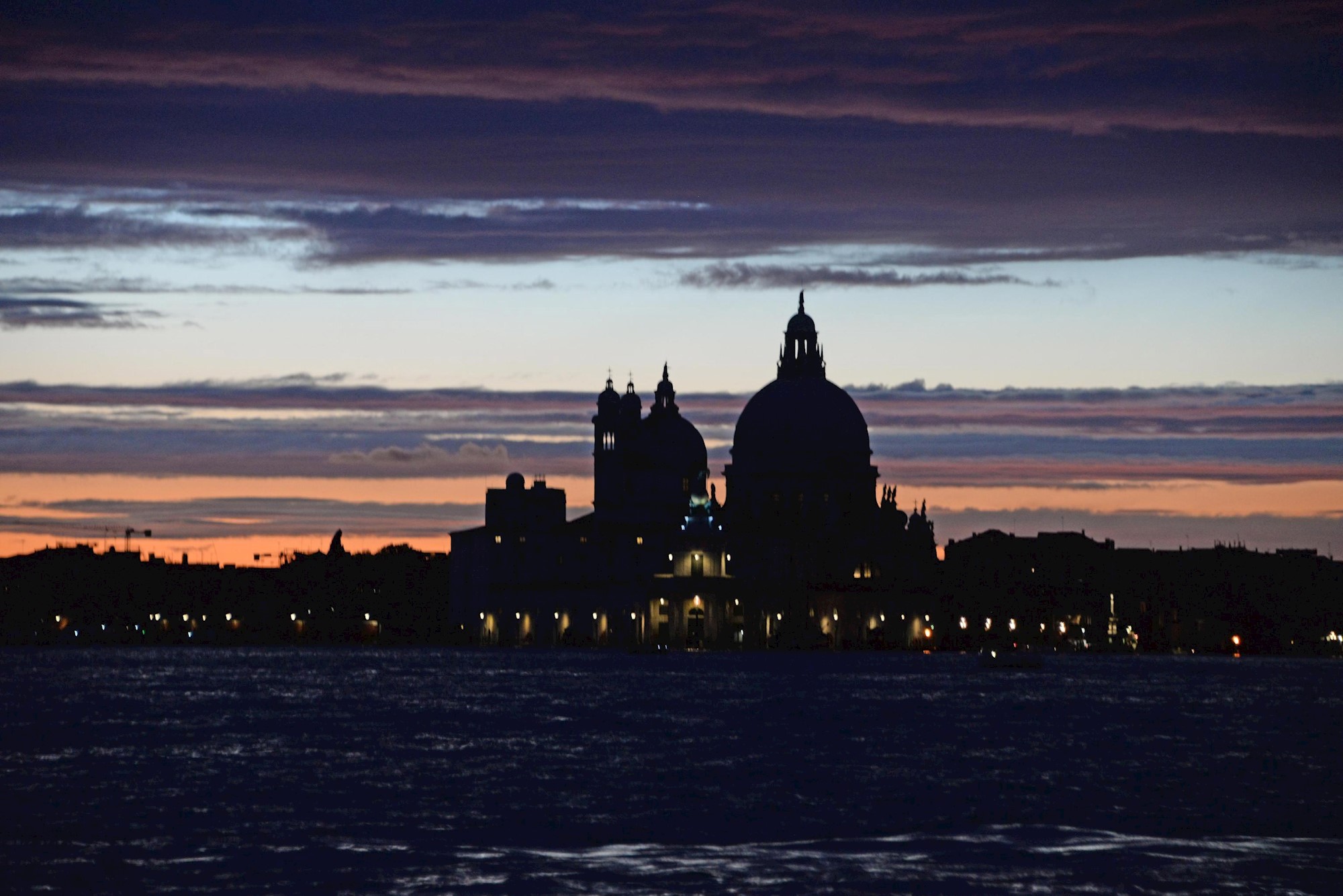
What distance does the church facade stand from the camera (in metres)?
175

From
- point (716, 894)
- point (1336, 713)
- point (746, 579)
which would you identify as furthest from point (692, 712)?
point (746, 579)

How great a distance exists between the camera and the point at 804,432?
174250 millimetres

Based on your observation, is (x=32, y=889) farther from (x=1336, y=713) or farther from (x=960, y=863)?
(x=1336, y=713)

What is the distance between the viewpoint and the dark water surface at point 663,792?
36.6 m

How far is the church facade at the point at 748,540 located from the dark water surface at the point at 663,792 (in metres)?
74.4

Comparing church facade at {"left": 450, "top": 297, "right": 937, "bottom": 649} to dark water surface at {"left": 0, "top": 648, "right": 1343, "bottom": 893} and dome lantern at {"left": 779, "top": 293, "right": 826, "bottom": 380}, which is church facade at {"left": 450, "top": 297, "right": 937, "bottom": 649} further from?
dark water surface at {"left": 0, "top": 648, "right": 1343, "bottom": 893}

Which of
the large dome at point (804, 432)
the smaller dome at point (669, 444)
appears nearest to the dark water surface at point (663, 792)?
the large dome at point (804, 432)

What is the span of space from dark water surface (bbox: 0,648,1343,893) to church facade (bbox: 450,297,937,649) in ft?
244

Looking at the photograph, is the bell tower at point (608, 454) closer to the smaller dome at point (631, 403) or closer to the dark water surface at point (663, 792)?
the smaller dome at point (631, 403)

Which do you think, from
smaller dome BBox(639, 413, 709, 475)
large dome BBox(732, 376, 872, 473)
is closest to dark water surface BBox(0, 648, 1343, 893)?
large dome BBox(732, 376, 872, 473)

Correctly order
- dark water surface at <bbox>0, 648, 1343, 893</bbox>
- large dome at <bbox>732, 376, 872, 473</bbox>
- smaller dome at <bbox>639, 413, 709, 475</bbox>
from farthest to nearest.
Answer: smaller dome at <bbox>639, 413, 709, 475</bbox>
large dome at <bbox>732, 376, 872, 473</bbox>
dark water surface at <bbox>0, 648, 1343, 893</bbox>

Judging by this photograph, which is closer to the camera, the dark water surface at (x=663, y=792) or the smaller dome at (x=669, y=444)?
the dark water surface at (x=663, y=792)

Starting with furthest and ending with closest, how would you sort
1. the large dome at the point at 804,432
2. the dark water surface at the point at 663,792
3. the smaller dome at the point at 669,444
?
the smaller dome at the point at 669,444 → the large dome at the point at 804,432 → the dark water surface at the point at 663,792

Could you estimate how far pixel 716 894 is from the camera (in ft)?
111
